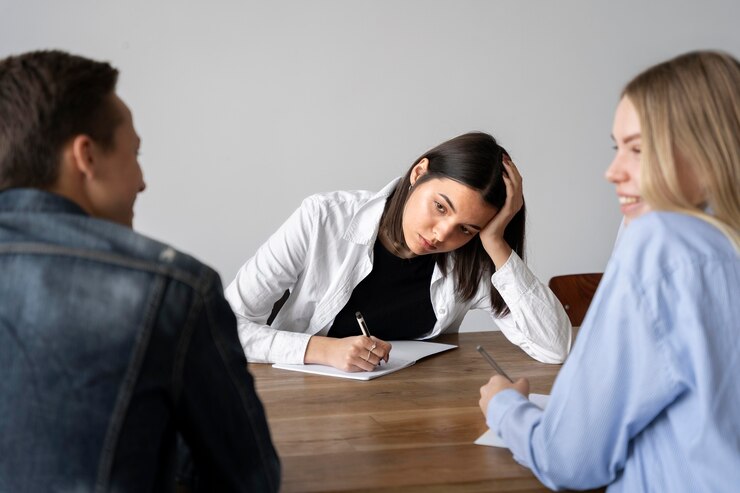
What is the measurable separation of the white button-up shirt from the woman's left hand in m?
0.03

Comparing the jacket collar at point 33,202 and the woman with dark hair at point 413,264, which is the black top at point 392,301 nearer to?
the woman with dark hair at point 413,264

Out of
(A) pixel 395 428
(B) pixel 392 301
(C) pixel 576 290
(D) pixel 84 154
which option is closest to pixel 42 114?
(D) pixel 84 154

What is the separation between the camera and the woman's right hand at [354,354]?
175cm

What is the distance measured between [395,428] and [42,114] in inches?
30.3

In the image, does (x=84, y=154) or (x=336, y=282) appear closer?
(x=84, y=154)

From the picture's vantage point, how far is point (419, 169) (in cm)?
214

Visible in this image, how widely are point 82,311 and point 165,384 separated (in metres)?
0.12

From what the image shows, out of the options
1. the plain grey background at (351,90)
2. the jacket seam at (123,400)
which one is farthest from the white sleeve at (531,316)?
the plain grey background at (351,90)

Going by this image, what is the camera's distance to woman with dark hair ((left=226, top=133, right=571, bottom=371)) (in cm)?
202

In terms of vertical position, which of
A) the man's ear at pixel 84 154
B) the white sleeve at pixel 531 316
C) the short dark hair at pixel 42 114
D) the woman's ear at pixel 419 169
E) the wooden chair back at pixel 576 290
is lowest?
the wooden chair back at pixel 576 290

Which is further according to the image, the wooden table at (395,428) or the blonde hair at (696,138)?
the wooden table at (395,428)

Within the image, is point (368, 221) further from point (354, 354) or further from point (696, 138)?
point (696, 138)

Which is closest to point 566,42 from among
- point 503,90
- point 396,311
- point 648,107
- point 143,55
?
point 503,90

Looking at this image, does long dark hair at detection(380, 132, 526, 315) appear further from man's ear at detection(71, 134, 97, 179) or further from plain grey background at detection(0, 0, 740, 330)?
plain grey background at detection(0, 0, 740, 330)
